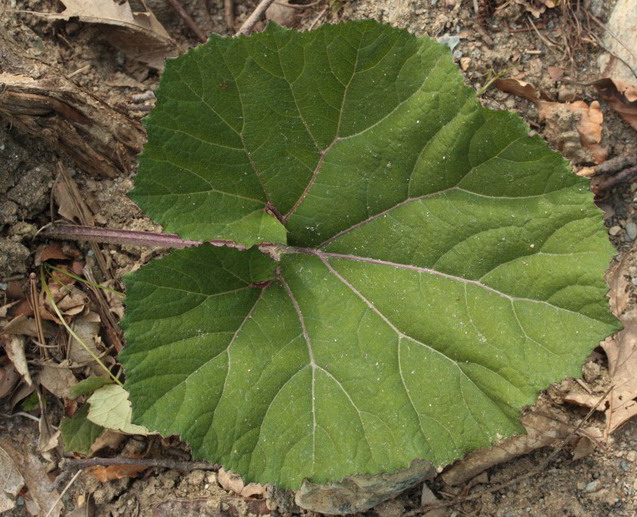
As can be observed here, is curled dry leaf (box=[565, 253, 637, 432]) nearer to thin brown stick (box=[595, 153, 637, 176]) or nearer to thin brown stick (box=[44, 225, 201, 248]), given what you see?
thin brown stick (box=[595, 153, 637, 176])

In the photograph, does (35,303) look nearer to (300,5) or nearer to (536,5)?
(300,5)

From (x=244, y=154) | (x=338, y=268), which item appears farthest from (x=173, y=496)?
(x=244, y=154)

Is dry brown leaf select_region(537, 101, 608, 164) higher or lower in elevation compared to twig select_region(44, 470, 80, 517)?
higher

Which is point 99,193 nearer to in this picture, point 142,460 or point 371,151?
point 142,460

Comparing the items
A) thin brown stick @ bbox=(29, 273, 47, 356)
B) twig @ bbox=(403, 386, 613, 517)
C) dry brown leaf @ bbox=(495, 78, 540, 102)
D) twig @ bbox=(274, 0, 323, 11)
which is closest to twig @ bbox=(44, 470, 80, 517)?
thin brown stick @ bbox=(29, 273, 47, 356)

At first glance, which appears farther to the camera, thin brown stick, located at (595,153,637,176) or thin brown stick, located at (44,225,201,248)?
thin brown stick, located at (595,153,637,176)

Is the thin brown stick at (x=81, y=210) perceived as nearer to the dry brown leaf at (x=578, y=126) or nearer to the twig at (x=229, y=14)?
the twig at (x=229, y=14)
